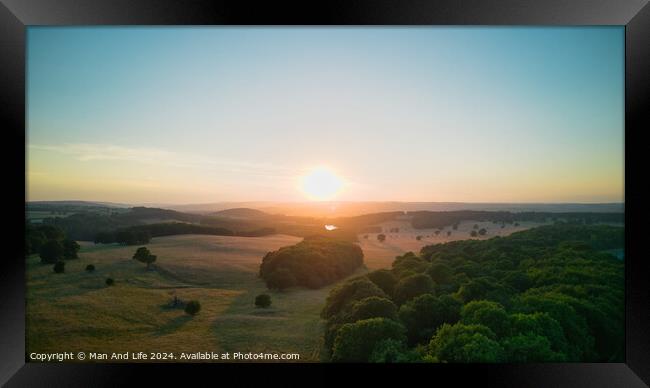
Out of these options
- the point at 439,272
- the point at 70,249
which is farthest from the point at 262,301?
the point at 70,249

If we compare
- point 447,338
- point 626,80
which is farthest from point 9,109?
point 626,80

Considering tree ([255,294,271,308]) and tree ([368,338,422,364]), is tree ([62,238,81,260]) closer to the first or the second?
tree ([255,294,271,308])

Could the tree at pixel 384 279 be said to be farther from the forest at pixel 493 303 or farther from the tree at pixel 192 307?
the tree at pixel 192 307

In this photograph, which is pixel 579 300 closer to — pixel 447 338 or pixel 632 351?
pixel 632 351

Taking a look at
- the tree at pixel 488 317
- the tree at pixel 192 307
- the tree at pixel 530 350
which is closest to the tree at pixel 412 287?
the tree at pixel 488 317

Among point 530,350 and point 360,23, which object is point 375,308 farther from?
point 360,23

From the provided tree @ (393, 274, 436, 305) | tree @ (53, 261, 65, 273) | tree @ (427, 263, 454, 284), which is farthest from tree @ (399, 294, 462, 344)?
tree @ (53, 261, 65, 273)
